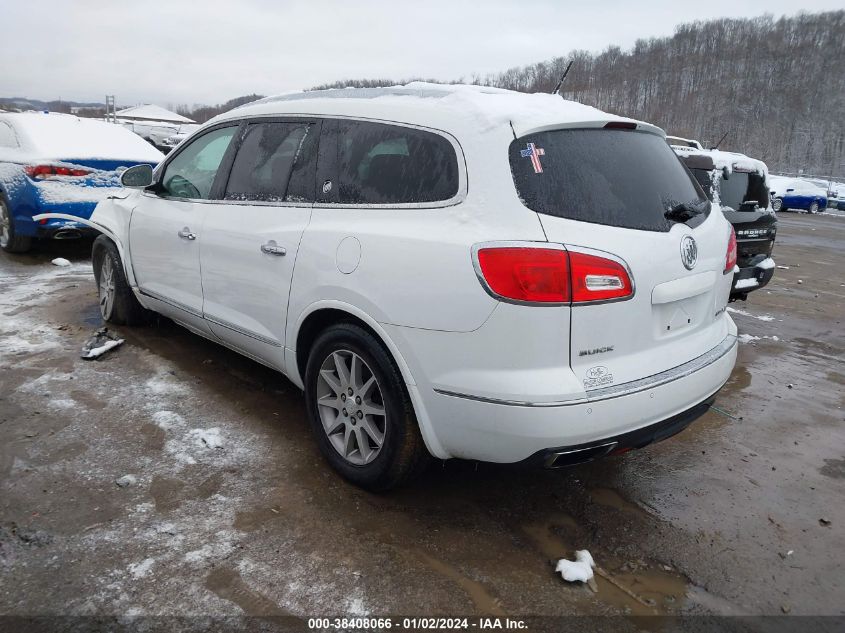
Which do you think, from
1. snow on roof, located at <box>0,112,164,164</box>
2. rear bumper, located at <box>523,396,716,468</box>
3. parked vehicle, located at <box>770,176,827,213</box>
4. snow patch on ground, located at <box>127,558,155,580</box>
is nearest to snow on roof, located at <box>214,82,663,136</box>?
rear bumper, located at <box>523,396,716,468</box>

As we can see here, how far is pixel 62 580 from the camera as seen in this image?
88.0 inches

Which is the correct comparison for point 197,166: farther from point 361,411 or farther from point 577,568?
point 577,568

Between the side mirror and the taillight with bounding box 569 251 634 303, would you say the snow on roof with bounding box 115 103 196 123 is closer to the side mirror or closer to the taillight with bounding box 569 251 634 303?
the side mirror

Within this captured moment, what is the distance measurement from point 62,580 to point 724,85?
108 meters

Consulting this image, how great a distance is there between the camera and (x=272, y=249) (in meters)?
3.12

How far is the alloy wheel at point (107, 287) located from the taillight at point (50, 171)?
8.41 ft

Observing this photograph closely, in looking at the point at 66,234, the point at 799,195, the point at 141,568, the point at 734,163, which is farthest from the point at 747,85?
the point at 141,568

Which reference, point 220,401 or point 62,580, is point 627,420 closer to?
point 62,580

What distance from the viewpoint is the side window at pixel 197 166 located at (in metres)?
3.84

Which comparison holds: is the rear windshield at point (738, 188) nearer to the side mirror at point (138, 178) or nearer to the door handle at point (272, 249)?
the door handle at point (272, 249)

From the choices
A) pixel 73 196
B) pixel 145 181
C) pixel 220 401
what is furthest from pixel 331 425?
pixel 73 196

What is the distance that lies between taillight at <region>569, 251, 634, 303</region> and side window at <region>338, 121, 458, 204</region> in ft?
1.92

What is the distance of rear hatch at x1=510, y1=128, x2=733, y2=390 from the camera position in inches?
90.1

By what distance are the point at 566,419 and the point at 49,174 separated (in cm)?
695
